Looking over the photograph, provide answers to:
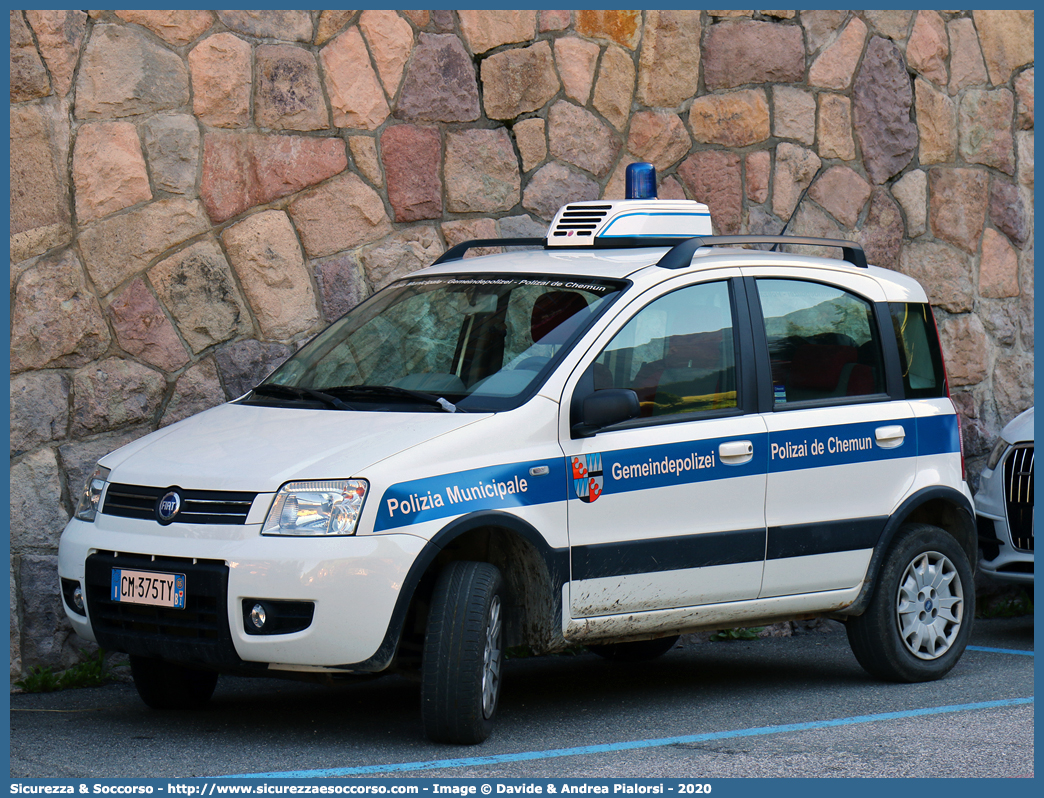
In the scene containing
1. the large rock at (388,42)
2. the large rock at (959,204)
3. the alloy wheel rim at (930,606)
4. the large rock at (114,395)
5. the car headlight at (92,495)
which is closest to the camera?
the car headlight at (92,495)

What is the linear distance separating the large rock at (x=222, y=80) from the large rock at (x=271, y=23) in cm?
9

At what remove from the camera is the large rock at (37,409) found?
6898mm

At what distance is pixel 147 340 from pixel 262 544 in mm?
2629

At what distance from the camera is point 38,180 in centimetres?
700

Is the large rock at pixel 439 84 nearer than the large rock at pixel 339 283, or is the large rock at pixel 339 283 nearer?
the large rock at pixel 339 283

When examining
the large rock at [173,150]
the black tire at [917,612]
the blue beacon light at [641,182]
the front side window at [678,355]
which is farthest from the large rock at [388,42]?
the black tire at [917,612]

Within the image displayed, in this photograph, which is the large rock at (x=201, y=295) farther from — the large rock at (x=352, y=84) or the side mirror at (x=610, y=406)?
the side mirror at (x=610, y=406)

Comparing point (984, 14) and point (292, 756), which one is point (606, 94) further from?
point (292, 756)

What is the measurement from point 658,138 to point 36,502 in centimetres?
444

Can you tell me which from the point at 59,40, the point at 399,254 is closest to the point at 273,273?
the point at 399,254

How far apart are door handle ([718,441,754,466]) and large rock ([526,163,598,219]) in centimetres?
277

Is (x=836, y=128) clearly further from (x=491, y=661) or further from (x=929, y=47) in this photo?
(x=491, y=661)

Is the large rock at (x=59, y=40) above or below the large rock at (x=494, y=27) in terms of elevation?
below

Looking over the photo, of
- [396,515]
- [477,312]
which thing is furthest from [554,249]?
[396,515]
